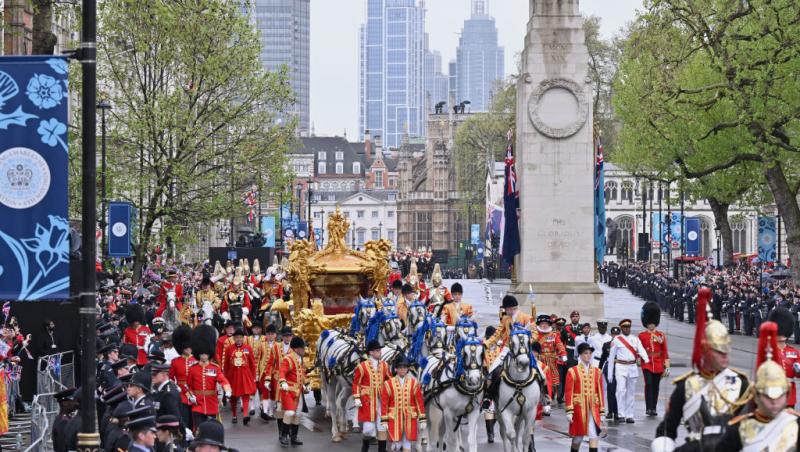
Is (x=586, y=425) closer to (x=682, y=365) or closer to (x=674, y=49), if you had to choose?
(x=682, y=365)

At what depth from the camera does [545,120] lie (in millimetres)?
34938

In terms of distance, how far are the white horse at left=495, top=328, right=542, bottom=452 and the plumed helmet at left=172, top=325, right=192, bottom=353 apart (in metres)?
4.05

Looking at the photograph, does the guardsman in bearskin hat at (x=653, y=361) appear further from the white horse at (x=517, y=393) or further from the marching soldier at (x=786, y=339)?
the white horse at (x=517, y=393)

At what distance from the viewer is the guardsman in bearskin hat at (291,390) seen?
2042 cm

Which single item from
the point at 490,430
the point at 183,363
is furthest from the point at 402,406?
the point at 490,430

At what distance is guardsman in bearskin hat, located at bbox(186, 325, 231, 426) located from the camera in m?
18.2

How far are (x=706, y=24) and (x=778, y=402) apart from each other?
1328 inches

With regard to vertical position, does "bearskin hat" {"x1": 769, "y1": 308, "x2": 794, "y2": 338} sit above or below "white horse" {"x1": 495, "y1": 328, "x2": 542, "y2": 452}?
above

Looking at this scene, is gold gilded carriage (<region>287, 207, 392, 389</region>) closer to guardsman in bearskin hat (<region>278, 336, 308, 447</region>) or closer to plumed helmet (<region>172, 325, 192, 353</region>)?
guardsman in bearskin hat (<region>278, 336, 308, 447</region>)

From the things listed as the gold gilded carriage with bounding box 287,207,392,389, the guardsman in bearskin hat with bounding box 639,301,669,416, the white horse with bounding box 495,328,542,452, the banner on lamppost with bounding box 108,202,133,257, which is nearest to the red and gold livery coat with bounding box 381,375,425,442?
the white horse with bounding box 495,328,542,452

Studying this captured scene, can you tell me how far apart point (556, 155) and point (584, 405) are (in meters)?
17.1

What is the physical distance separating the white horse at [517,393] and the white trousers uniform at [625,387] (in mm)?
4498

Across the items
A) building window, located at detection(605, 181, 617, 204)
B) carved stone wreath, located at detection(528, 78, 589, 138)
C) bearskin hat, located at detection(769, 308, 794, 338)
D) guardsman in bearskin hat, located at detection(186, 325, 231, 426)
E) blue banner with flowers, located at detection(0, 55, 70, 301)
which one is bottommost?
guardsman in bearskin hat, located at detection(186, 325, 231, 426)

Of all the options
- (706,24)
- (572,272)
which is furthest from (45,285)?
(706,24)
